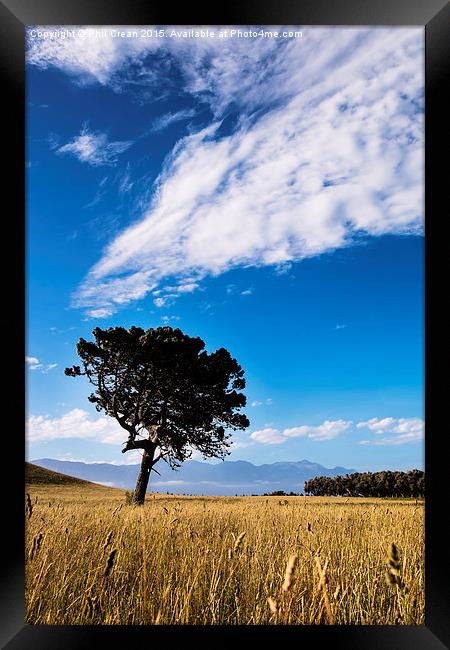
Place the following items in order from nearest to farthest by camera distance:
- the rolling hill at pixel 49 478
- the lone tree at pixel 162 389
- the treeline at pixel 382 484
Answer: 1. the lone tree at pixel 162 389
2. the treeline at pixel 382 484
3. the rolling hill at pixel 49 478

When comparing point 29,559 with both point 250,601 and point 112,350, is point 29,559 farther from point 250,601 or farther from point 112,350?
point 112,350

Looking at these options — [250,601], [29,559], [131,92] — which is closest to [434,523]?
[250,601]

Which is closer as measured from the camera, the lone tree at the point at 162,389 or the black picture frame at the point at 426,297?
the black picture frame at the point at 426,297

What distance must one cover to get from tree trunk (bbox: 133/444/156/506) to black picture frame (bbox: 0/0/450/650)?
14281mm

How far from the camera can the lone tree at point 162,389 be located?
51.5 ft

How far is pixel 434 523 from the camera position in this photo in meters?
2.35

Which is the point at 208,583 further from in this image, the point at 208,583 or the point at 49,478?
the point at 49,478

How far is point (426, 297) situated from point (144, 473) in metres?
15.3

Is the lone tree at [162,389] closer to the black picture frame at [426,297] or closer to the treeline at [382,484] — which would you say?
the treeline at [382,484]

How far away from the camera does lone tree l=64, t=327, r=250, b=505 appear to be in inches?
618

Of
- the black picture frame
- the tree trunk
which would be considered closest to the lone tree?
the tree trunk

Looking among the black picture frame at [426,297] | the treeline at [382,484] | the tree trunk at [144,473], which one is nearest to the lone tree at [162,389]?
the tree trunk at [144,473]

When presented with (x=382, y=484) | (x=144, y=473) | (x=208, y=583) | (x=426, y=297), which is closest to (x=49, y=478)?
(x=144, y=473)

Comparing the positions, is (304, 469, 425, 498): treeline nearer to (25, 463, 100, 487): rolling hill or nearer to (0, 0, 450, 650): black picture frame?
(25, 463, 100, 487): rolling hill
